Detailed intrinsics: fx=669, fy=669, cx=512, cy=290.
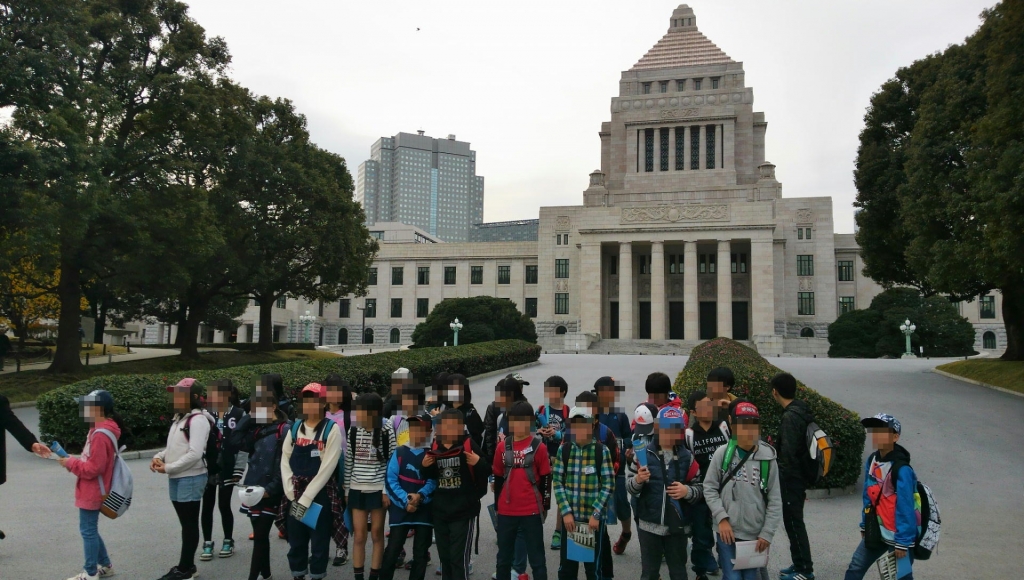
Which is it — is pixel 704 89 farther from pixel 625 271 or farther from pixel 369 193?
pixel 369 193

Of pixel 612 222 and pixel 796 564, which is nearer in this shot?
pixel 796 564

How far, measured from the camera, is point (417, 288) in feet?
212

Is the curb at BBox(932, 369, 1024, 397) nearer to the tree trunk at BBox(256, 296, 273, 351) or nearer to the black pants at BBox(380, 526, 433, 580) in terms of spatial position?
the black pants at BBox(380, 526, 433, 580)

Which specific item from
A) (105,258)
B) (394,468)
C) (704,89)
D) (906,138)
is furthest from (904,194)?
(704,89)

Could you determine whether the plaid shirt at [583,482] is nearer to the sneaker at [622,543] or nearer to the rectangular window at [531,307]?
the sneaker at [622,543]

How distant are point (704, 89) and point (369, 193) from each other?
10634cm

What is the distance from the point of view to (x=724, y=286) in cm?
4925

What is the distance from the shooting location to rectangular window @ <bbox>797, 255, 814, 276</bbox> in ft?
174

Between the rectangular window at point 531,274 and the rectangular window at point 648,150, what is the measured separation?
43.6 ft

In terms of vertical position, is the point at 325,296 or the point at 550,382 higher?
the point at 325,296

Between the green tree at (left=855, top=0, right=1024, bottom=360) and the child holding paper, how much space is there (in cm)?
1230

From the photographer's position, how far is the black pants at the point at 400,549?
209 inches

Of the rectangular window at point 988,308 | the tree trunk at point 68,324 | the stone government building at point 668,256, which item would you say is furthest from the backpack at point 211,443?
the rectangular window at point 988,308

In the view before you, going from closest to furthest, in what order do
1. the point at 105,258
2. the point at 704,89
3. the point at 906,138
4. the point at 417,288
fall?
1. the point at 105,258
2. the point at 906,138
3. the point at 704,89
4. the point at 417,288
